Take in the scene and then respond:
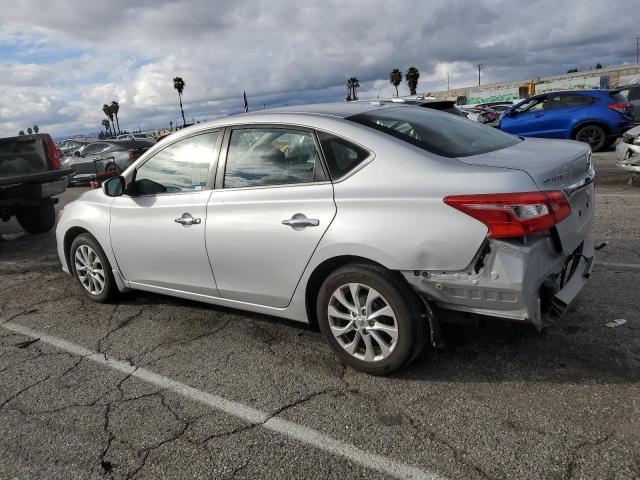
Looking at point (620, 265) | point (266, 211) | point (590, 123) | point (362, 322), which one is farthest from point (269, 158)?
point (590, 123)

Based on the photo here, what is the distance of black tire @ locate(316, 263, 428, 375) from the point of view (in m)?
2.89

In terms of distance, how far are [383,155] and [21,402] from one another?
2695 mm

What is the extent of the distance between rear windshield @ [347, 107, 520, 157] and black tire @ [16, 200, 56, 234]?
695 cm

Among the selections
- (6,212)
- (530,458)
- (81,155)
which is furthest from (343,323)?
(81,155)

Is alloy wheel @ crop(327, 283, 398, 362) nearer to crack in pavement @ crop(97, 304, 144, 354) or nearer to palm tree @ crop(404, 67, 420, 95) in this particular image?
crack in pavement @ crop(97, 304, 144, 354)

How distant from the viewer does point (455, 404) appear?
2.84 metres

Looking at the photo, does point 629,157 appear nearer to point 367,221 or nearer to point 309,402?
point 367,221

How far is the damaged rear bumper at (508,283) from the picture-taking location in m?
2.63

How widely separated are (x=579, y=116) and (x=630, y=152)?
5233 millimetres

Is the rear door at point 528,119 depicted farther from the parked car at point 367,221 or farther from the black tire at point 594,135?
the parked car at point 367,221

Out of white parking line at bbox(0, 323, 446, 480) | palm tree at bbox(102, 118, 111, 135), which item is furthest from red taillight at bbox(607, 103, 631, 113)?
palm tree at bbox(102, 118, 111, 135)

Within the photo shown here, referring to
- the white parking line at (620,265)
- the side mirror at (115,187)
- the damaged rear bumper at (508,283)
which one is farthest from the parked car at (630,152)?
the side mirror at (115,187)

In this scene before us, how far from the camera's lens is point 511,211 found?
8.48ft

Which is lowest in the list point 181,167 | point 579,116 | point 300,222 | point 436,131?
point 579,116
